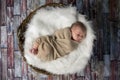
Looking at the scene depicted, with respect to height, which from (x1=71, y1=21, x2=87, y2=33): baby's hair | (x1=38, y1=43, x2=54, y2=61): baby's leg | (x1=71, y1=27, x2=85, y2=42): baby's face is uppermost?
(x1=71, y1=21, x2=87, y2=33): baby's hair

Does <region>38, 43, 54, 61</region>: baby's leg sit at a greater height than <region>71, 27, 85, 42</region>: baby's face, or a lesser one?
lesser

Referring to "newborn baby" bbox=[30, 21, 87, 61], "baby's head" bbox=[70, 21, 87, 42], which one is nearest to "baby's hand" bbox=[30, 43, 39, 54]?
"newborn baby" bbox=[30, 21, 87, 61]

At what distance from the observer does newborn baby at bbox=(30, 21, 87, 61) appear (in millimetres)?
1354

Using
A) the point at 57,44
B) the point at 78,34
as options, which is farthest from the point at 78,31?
the point at 57,44

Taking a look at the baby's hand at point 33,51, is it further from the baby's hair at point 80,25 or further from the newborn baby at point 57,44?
the baby's hair at point 80,25

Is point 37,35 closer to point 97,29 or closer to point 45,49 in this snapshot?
point 45,49

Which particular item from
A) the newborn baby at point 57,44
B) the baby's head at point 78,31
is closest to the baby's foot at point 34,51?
the newborn baby at point 57,44

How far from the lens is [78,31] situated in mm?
1312

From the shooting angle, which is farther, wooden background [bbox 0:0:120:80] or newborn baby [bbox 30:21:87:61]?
wooden background [bbox 0:0:120:80]

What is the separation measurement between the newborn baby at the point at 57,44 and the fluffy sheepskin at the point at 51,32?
0.08 feet

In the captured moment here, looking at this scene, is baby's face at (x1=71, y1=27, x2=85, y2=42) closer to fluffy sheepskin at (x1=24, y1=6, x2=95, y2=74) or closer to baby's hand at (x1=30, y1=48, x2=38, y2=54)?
fluffy sheepskin at (x1=24, y1=6, x2=95, y2=74)

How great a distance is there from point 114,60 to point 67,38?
0.41m

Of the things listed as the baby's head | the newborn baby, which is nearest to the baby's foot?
the newborn baby

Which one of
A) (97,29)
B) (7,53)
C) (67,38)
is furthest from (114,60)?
(7,53)
